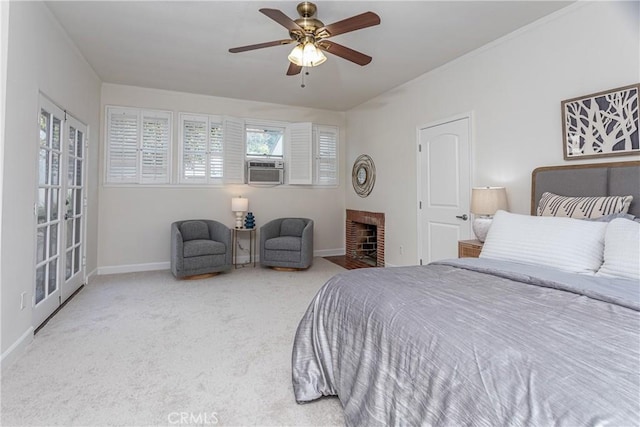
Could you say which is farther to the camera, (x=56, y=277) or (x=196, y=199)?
(x=196, y=199)

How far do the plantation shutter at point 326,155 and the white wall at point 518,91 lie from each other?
156 cm

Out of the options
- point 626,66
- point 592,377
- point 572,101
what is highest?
point 626,66

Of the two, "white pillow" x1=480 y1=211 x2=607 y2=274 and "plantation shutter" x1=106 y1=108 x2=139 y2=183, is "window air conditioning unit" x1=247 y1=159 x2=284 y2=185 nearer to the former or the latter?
"plantation shutter" x1=106 y1=108 x2=139 y2=183

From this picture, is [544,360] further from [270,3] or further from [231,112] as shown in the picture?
[231,112]

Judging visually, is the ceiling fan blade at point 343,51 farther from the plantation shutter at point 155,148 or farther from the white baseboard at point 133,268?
the white baseboard at point 133,268

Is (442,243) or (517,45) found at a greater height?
(517,45)

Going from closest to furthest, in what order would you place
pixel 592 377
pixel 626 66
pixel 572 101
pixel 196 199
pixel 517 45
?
pixel 592 377 < pixel 626 66 < pixel 572 101 < pixel 517 45 < pixel 196 199

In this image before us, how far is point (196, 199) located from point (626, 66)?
199 inches

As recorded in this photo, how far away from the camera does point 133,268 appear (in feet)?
15.3

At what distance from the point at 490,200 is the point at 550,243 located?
1.17m

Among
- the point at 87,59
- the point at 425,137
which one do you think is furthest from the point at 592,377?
the point at 87,59

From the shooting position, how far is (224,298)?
11.4 feet

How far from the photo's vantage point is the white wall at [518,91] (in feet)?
7.76

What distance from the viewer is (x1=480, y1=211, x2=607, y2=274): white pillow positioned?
167 cm
